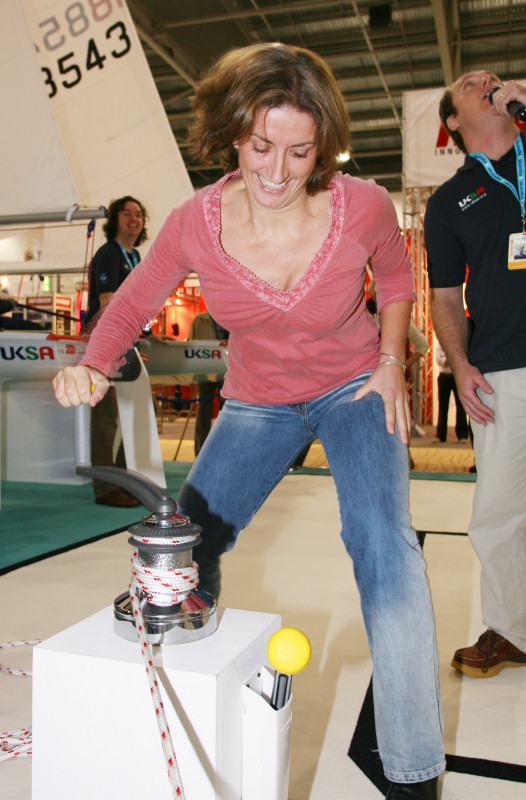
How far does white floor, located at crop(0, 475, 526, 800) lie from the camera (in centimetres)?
131

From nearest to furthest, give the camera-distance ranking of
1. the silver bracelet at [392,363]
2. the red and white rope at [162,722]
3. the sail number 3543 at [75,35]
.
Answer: the red and white rope at [162,722] → the silver bracelet at [392,363] → the sail number 3543 at [75,35]

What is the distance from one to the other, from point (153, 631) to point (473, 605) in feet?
5.75

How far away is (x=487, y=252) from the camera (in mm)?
1887

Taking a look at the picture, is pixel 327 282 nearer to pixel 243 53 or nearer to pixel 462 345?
pixel 243 53

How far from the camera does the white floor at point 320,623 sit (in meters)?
1.31

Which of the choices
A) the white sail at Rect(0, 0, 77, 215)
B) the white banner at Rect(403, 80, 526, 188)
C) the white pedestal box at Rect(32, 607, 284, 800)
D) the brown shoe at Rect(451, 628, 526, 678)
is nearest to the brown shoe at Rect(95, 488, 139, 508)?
the white sail at Rect(0, 0, 77, 215)

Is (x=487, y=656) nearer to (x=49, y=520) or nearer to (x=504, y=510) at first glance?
(x=504, y=510)

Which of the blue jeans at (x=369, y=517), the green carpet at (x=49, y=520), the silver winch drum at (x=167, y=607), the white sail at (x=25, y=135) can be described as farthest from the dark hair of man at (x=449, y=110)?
the white sail at (x=25, y=135)

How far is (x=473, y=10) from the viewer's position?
30.9ft

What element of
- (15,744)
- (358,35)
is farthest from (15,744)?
(358,35)

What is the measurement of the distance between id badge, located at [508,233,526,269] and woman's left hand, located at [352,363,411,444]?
824 mm

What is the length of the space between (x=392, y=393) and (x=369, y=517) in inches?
9.2

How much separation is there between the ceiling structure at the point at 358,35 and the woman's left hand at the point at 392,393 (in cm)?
877

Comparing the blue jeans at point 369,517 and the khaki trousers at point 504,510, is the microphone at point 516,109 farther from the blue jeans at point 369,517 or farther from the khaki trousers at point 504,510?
the blue jeans at point 369,517
